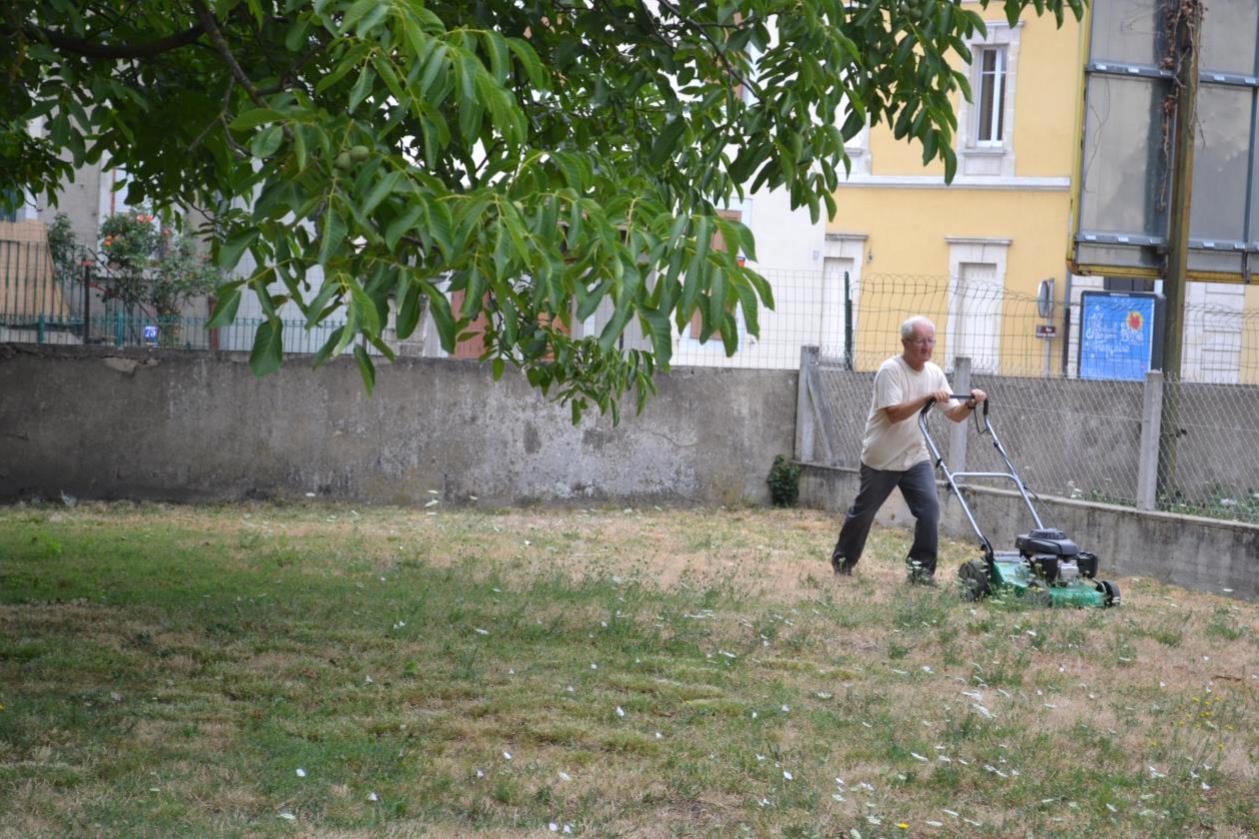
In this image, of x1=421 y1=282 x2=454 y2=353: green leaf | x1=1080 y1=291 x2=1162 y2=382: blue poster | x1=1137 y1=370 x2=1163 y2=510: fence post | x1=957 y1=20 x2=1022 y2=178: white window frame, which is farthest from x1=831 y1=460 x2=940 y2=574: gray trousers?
x1=957 y1=20 x2=1022 y2=178: white window frame

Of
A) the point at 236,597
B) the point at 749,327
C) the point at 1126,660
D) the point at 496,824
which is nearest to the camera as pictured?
the point at 749,327

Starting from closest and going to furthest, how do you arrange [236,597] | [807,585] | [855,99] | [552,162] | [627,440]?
[552,162] < [855,99] < [236,597] < [807,585] < [627,440]

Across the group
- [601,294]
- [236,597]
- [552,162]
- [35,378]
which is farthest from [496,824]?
[35,378]

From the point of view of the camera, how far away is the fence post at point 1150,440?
1201 cm

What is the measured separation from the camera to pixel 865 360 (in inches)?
632

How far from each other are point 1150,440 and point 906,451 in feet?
7.86

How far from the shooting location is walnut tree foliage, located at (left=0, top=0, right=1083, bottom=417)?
15.1 feet

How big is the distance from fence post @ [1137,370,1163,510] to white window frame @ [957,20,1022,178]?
18.1 meters

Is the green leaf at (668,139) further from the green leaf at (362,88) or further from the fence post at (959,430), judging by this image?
the fence post at (959,430)

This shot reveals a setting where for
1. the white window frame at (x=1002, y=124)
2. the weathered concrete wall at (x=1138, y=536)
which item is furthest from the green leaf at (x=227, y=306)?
the white window frame at (x=1002, y=124)

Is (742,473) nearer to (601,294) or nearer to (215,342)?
(215,342)

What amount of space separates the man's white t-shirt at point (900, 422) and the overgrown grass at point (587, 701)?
871 mm

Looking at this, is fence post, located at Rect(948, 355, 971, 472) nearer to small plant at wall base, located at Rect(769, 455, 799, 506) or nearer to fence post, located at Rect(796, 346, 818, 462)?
fence post, located at Rect(796, 346, 818, 462)

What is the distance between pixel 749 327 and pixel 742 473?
11.9m
